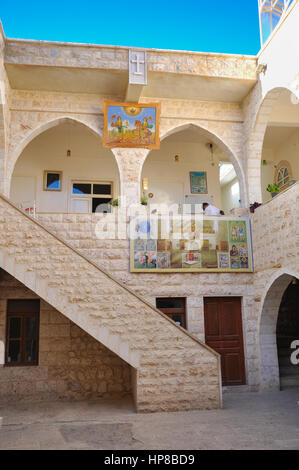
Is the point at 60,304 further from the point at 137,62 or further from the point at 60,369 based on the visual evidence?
the point at 137,62

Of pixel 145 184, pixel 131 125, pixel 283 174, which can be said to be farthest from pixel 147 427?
pixel 283 174

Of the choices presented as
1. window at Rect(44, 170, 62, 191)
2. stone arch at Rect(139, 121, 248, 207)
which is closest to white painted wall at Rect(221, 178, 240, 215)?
stone arch at Rect(139, 121, 248, 207)

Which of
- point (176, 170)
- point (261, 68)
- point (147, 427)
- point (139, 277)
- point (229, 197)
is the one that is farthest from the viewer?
point (229, 197)

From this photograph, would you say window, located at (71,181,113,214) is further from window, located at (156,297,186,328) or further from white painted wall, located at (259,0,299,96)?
white painted wall, located at (259,0,299,96)

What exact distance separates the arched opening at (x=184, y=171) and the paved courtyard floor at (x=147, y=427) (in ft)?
20.0

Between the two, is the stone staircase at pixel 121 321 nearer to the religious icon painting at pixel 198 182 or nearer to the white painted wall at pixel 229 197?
the religious icon painting at pixel 198 182

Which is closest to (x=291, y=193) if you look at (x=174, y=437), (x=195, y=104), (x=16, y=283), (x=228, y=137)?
(x=228, y=137)

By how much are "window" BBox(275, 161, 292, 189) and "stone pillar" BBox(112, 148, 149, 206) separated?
5169 mm

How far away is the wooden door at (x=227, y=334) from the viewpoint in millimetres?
9133

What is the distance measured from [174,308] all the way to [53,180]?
5.15 meters

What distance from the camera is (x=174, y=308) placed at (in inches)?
363

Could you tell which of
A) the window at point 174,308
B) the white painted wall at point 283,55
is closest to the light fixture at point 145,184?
the window at point 174,308

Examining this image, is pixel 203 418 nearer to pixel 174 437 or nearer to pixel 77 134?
pixel 174 437
